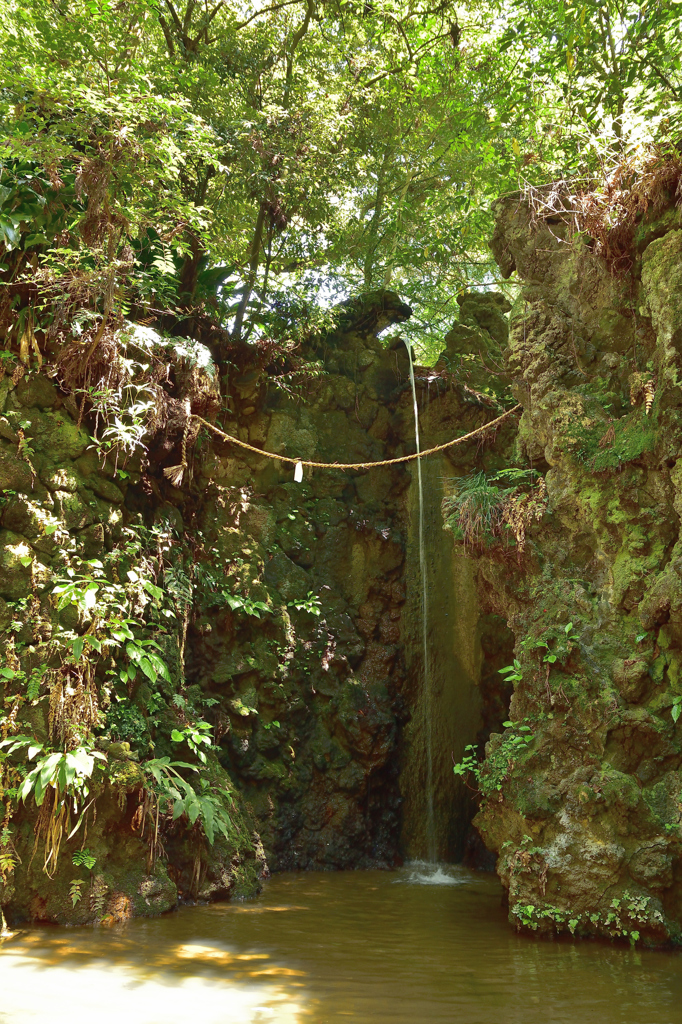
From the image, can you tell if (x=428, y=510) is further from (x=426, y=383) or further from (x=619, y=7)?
(x=619, y=7)

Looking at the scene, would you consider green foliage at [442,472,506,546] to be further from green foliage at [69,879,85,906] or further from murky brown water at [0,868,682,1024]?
green foliage at [69,879,85,906]

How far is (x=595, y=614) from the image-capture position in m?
5.50

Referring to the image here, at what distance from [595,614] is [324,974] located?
10.2 ft

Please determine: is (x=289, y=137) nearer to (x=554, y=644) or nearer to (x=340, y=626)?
(x=340, y=626)

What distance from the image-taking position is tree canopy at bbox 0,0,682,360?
5.92 metres

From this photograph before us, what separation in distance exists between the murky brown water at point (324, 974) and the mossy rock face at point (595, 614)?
418mm

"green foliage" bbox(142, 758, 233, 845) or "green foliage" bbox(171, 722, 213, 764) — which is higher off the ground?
"green foliage" bbox(171, 722, 213, 764)

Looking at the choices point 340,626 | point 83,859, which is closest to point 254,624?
point 340,626

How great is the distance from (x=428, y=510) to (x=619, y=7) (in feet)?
18.2

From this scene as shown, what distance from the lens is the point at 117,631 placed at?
18.0 feet

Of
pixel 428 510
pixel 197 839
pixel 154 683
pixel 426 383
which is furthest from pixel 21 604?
pixel 426 383

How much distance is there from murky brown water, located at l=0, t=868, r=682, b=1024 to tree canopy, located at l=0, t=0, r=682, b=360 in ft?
15.2

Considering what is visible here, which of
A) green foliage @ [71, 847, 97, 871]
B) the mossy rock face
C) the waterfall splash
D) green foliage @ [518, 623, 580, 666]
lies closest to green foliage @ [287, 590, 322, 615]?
the waterfall splash

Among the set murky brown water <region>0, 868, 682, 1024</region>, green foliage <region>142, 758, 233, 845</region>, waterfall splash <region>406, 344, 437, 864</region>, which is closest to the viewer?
murky brown water <region>0, 868, 682, 1024</region>
